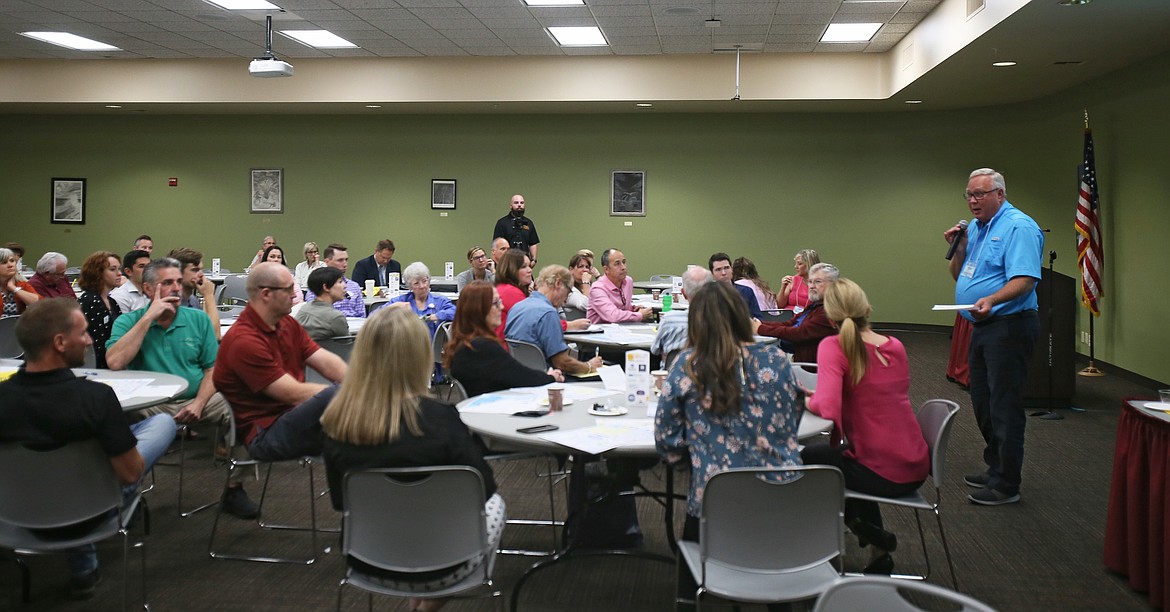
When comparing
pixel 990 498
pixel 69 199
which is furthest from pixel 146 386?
pixel 69 199

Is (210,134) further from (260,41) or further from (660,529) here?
(660,529)

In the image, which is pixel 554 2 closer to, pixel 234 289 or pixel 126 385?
pixel 234 289

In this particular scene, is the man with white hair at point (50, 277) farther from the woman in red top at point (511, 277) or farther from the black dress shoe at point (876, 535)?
the black dress shoe at point (876, 535)

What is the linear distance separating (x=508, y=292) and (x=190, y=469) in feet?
7.37

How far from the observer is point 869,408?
3.55 m

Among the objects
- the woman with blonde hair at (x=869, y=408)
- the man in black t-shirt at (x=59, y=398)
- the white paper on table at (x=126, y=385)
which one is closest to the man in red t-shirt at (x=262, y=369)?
the white paper on table at (x=126, y=385)

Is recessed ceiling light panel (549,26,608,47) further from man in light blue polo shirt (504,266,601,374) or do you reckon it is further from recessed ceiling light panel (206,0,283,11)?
man in light blue polo shirt (504,266,601,374)

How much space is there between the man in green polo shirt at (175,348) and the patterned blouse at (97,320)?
0.70m

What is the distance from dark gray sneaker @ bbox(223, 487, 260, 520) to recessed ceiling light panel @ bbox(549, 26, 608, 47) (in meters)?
7.24

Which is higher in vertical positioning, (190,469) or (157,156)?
(157,156)

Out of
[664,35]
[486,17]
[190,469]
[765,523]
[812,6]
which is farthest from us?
[664,35]

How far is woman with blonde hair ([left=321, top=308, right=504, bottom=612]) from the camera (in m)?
2.75

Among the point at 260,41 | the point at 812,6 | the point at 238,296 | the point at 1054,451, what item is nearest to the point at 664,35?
the point at 812,6

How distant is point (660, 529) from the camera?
182 inches
